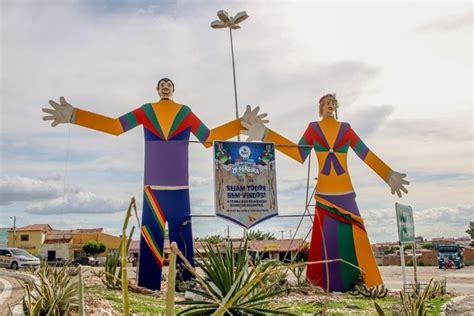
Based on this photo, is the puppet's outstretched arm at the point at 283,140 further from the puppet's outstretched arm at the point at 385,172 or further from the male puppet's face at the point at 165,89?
the male puppet's face at the point at 165,89

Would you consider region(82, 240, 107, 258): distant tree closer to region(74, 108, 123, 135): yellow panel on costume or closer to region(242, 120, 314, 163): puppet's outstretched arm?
region(74, 108, 123, 135): yellow panel on costume

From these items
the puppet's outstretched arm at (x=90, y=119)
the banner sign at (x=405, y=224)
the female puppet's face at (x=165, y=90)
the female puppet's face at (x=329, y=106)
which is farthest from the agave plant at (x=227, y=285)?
the female puppet's face at (x=329, y=106)

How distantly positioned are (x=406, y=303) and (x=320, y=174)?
14.5 ft

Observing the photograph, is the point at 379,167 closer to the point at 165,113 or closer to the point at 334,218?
the point at 334,218

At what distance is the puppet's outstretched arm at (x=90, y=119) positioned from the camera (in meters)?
8.46

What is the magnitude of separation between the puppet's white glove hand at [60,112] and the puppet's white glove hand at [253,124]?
3.15 m

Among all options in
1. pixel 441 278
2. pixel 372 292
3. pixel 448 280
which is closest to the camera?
pixel 372 292

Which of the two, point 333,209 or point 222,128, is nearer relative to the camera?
point 333,209

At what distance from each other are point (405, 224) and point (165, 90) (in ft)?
17.2

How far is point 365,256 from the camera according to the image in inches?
356

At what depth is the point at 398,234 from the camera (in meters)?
8.83

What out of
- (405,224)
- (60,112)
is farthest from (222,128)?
(405,224)

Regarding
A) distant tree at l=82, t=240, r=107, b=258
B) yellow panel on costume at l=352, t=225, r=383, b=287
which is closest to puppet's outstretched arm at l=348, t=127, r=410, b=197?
yellow panel on costume at l=352, t=225, r=383, b=287

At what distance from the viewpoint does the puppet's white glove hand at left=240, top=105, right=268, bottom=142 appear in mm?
9258
